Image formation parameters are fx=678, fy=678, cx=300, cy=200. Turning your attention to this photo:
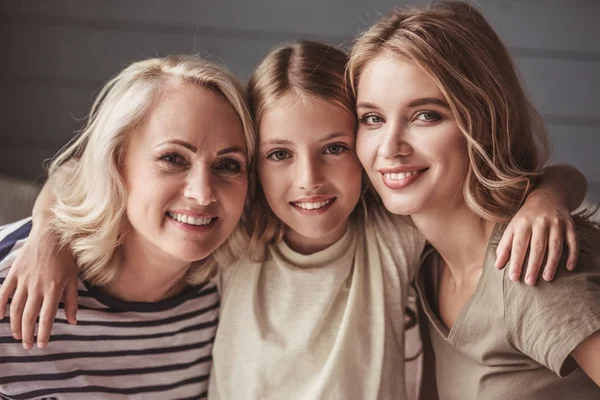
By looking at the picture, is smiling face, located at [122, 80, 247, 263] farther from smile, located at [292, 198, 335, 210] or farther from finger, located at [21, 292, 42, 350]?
finger, located at [21, 292, 42, 350]

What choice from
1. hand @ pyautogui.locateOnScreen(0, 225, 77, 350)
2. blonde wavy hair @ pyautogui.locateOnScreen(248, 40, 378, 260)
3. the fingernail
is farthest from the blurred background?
the fingernail

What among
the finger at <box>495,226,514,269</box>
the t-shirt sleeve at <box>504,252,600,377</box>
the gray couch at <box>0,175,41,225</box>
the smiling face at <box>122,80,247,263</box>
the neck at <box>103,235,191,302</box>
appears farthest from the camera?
the gray couch at <box>0,175,41,225</box>

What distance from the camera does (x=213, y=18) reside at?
7.54 feet

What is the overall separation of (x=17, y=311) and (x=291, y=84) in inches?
27.5

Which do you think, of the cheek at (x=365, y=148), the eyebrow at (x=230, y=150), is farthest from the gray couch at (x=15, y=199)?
the cheek at (x=365, y=148)

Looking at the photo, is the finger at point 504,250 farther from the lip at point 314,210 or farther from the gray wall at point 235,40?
the gray wall at point 235,40

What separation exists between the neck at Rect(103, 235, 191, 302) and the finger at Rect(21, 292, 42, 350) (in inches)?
7.2

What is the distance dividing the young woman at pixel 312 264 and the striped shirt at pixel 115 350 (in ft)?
0.19

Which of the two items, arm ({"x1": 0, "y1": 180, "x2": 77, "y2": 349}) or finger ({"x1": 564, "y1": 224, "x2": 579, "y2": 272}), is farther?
arm ({"x1": 0, "y1": 180, "x2": 77, "y2": 349})

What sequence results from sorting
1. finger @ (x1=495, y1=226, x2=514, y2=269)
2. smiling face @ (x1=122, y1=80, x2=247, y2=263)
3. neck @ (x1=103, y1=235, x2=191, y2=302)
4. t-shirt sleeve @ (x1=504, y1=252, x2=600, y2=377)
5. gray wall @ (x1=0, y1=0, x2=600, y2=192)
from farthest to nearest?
gray wall @ (x1=0, y1=0, x2=600, y2=192) < neck @ (x1=103, y1=235, x2=191, y2=302) < smiling face @ (x1=122, y1=80, x2=247, y2=263) < finger @ (x1=495, y1=226, x2=514, y2=269) < t-shirt sleeve @ (x1=504, y1=252, x2=600, y2=377)

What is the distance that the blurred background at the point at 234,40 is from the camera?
226cm

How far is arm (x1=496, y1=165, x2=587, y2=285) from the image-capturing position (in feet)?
3.87

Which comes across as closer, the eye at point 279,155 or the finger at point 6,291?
the finger at point 6,291

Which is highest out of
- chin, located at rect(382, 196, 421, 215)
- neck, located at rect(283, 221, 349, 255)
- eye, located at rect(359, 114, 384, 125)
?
eye, located at rect(359, 114, 384, 125)
